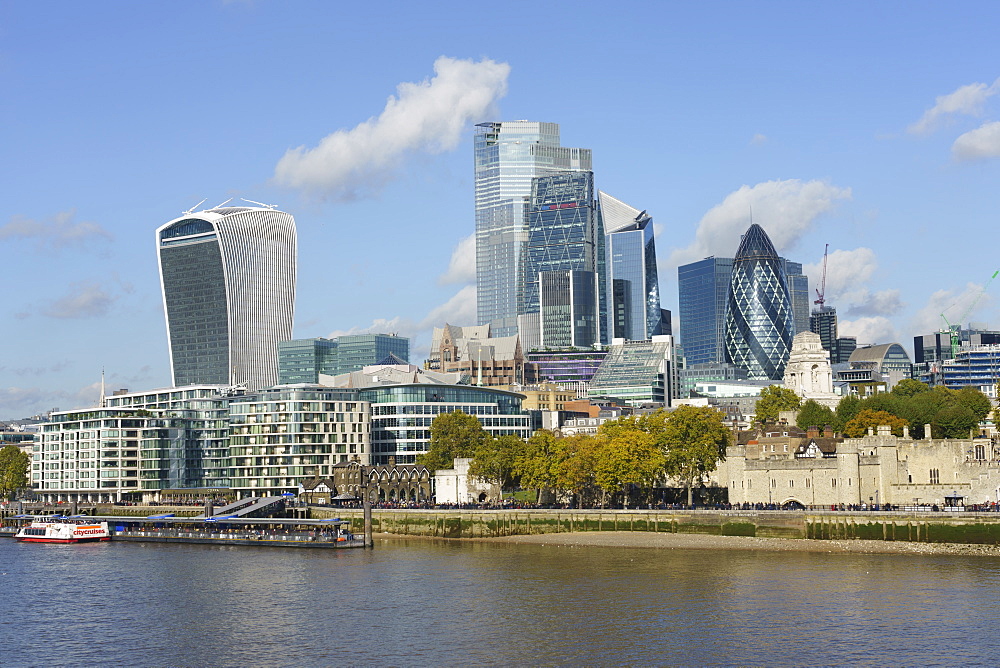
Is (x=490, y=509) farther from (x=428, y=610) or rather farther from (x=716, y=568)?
(x=428, y=610)

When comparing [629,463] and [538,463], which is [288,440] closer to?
[538,463]

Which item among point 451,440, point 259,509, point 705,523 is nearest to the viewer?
point 705,523

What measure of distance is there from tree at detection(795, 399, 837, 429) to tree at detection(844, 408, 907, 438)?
45.2ft

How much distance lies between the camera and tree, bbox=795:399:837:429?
186 meters

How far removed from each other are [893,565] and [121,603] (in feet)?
199

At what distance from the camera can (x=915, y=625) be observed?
73.7 meters

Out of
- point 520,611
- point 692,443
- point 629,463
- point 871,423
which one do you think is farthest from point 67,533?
point 871,423

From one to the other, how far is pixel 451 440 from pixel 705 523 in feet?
202

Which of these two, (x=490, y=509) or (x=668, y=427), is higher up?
(x=668, y=427)

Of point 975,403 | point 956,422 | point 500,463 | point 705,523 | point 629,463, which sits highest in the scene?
point 975,403

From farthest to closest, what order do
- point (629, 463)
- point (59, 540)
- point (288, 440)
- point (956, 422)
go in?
point (288, 440) → point (956, 422) → point (59, 540) → point (629, 463)

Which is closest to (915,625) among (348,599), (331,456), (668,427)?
(348,599)

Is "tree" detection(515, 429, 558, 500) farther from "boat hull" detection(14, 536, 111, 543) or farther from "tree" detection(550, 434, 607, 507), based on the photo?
"boat hull" detection(14, 536, 111, 543)

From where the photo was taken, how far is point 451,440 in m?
177
